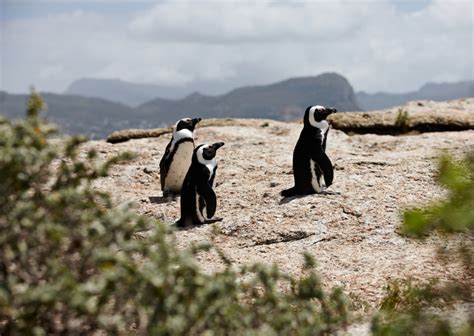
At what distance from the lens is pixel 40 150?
4.24 metres

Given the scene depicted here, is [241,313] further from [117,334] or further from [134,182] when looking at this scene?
[134,182]

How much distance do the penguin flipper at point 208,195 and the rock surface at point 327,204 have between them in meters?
0.34

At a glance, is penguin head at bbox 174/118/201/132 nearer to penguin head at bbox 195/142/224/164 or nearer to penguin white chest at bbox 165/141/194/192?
penguin white chest at bbox 165/141/194/192

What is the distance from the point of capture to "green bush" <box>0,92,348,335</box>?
3770mm

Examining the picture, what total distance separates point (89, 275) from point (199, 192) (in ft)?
17.6

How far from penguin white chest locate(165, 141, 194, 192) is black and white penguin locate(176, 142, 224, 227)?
145 cm

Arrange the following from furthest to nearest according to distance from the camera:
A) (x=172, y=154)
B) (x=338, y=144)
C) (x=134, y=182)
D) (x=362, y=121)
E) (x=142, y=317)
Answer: (x=362, y=121) → (x=338, y=144) → (x=134, y=182) → (x=172, y=154) → (x=142, y=317)

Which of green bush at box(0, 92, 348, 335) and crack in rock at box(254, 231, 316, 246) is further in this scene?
crack in rock at box(254, 231, 316, 246)

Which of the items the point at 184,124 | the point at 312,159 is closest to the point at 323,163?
the point at 312,159

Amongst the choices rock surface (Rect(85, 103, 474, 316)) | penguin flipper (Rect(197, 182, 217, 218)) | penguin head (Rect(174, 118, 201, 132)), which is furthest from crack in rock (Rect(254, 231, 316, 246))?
penguin head (Rect(174, 118, 201, 132))

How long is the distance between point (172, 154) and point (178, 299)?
7.50 m

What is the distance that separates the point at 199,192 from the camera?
31.3ft

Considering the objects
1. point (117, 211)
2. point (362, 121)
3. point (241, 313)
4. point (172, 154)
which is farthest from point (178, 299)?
point (362, 121)

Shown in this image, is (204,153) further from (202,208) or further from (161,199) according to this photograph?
(161,199)
